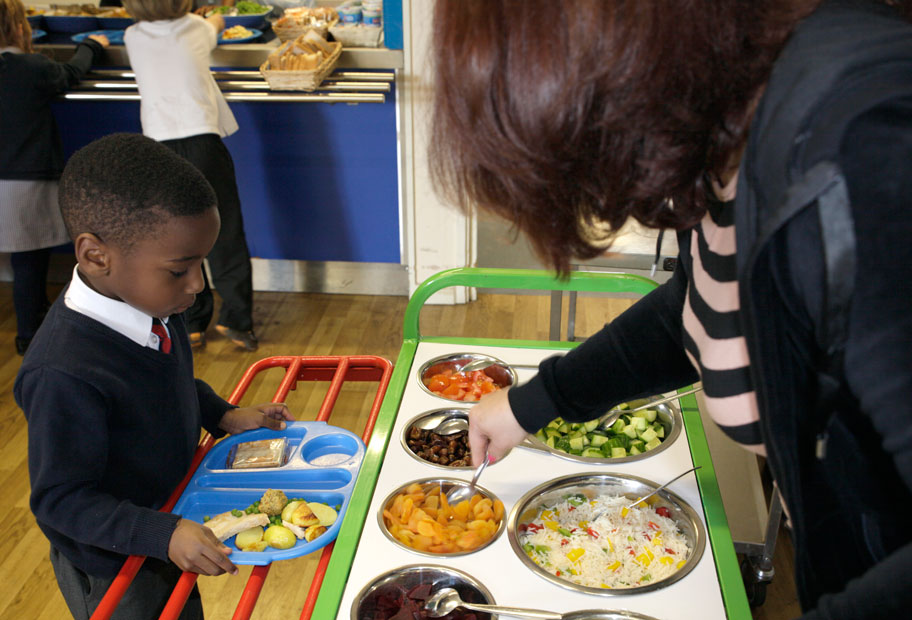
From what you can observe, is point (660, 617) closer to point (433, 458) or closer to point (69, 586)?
point (433, 458)

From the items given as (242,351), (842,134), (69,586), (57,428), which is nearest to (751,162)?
(842,134)

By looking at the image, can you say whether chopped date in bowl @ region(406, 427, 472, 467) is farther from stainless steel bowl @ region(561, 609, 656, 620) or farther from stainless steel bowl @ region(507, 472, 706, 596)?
stainless steel bowl @ region(561, 609, 656, 620)

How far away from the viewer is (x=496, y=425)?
1087 millimetres

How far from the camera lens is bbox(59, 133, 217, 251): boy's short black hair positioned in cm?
119

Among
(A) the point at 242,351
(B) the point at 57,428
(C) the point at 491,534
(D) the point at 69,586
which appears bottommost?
(A) the point at 242,351

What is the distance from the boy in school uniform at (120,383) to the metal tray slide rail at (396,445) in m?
0.19

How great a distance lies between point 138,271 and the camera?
3.96ft

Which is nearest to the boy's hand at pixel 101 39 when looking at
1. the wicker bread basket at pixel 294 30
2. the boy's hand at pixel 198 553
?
the wicker bread basket at pixel 294 30

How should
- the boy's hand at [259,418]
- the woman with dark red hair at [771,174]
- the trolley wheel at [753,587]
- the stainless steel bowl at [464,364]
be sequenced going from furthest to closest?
the trolley wheel at [753,587], the stainless steel bowl at [464,364], the boy's hand at [259,418], the woman with dark red hair at [771,174]

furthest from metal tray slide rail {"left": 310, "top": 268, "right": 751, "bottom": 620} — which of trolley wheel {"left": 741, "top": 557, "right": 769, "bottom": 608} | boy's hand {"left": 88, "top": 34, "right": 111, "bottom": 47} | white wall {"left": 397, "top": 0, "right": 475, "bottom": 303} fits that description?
boy's hand {"left": 88, "top": 34, "right": 111, "bottom": 47}

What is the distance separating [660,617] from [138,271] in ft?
3.16

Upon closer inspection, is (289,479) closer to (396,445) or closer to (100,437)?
(396,445)

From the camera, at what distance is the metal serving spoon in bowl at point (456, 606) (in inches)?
38.4

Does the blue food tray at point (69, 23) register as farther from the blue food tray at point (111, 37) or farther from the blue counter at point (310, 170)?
the blue counter at point (310, 170)
